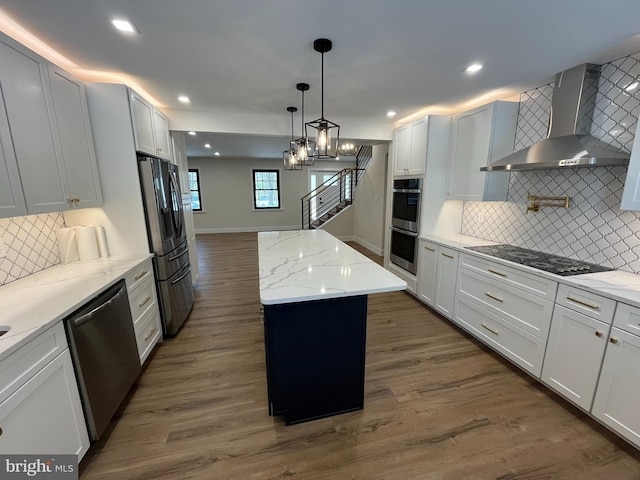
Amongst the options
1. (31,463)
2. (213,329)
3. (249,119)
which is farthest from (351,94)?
(31,463)

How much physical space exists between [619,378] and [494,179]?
194 centimetres

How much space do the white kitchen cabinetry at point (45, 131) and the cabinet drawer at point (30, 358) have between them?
81cm

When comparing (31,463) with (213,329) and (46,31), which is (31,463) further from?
(46,31)

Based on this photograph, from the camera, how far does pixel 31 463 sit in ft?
3.80

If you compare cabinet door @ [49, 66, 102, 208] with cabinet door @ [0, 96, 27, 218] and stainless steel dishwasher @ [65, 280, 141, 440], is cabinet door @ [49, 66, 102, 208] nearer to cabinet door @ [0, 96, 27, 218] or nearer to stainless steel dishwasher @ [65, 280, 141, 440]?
Answer: cabinet door @ [0, 96, 27, 218]

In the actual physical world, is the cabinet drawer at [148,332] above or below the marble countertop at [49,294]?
below

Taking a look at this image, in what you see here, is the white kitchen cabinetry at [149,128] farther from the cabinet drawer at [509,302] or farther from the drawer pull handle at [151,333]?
the cabinet drawer at [509,302]

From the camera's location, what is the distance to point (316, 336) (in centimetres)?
166

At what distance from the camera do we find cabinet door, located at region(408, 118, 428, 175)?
3320 mm

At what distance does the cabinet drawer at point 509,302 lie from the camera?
6.61 feet
